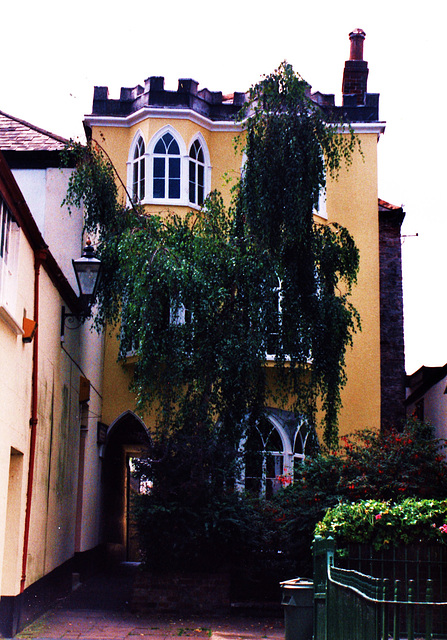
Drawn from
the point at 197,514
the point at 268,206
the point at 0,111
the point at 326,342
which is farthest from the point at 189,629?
the point at 0,111

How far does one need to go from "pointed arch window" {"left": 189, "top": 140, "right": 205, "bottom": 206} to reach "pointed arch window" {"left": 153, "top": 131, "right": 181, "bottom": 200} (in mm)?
395

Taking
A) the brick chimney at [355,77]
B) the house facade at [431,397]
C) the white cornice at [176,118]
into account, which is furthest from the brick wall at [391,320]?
the brick chimney at [355,77]

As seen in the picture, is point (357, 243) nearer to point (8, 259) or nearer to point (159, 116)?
point (159, 116)

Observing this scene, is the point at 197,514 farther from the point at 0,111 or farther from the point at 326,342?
the point at 0,111

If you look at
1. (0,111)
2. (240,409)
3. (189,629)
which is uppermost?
(0,111)

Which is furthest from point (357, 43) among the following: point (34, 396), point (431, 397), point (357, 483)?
point (34, 396)

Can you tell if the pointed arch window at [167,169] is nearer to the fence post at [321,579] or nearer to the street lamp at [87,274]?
the street lamp at [87,274]

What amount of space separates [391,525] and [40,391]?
519 centimetres

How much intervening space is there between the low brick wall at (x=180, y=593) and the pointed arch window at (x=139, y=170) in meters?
9.73

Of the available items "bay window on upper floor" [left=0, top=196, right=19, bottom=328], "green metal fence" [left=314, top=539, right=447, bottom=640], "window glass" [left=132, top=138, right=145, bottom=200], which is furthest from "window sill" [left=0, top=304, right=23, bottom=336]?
"window glass" [left=132, top=138, right=145, bottom=200]

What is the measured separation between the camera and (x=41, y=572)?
1180 centimetres

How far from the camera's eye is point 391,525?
10.4m

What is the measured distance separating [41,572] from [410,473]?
5.83 metres

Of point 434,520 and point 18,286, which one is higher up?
point 18,286
